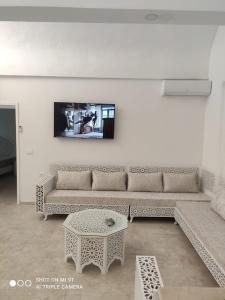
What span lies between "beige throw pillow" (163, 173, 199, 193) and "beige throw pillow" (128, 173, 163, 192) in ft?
0.41

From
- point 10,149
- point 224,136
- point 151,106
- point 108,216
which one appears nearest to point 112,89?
point 151,106

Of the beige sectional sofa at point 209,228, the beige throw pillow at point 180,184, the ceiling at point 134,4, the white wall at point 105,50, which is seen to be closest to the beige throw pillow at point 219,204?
the beige sectional sofa at point 209,228

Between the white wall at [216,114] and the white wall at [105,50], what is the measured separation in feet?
0.77

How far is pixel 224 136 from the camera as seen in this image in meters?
4.28

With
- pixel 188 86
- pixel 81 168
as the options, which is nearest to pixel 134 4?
pixel 188 86

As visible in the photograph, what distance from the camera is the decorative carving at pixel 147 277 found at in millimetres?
1871

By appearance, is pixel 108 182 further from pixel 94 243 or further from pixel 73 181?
pixel 94 243

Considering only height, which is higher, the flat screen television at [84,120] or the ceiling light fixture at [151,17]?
the ceiling light fixture at [151,17]

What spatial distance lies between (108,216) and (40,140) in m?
2.33

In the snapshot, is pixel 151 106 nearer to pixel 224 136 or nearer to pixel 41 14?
pixel 224 136

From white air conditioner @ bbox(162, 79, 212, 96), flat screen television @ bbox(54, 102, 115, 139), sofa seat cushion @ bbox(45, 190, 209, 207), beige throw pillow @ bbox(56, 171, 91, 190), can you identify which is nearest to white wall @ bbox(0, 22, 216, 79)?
white air conditioner @ bbox(162, 79, 212, 96)

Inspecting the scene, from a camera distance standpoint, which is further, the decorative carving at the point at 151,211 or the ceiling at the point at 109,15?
the decorative carving at the point at 151,211

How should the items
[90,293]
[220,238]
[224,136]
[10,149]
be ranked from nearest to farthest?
[90,293] < [220,238] < [224,136] < [10,149]

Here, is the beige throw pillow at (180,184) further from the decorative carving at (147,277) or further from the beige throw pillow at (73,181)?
the decorative carving at (147,277)
